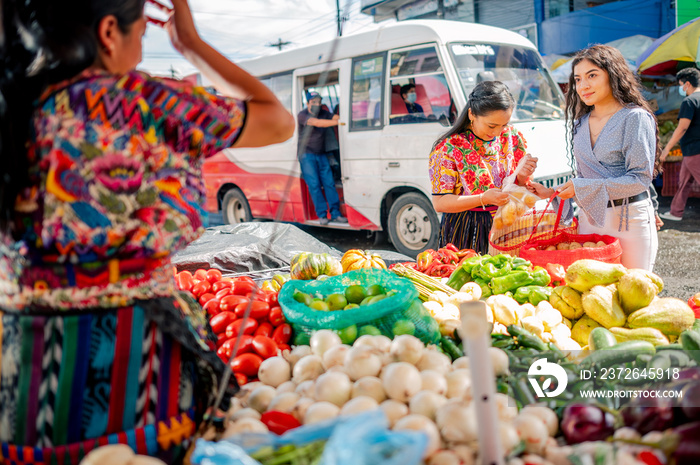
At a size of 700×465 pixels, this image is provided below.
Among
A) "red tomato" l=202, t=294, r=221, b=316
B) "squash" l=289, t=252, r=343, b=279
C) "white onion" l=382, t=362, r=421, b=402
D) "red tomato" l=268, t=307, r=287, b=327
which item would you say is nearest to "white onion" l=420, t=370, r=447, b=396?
"white onion" l=382, t=362, r=421, b=402

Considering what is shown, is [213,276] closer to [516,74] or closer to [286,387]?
[286,387]

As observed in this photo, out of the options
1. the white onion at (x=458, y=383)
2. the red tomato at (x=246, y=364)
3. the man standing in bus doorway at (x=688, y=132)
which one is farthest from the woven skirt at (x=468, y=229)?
the man standing in bus doorway at (x=688, y=132)

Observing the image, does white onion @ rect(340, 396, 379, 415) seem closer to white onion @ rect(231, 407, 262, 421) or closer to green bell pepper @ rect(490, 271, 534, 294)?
white onion @ rect(231, 407, 262, 421)

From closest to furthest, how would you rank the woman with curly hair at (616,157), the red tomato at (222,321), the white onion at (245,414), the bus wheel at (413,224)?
the white onion at (245,414)
the red tomato at (222,321)
the woman with curly hair at (616,157)
the bus wheel at (413,224)

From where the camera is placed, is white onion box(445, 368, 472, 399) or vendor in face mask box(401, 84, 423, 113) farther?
vendor in face mask box(401, 84, 423, 113)

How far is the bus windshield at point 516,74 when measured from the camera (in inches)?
241

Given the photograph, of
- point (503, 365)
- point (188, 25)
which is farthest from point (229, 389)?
point (188, 25)

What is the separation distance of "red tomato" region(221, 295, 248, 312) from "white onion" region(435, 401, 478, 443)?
1.48m

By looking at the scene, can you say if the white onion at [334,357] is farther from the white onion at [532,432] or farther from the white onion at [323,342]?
the white onion at [532,432]

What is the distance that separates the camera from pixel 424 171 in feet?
20.7

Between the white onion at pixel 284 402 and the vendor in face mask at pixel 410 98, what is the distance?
5246 millimetres

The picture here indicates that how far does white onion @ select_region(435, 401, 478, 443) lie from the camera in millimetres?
1221

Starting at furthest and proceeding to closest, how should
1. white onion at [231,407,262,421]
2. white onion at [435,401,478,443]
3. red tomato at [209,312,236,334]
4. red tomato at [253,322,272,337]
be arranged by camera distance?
red tomato at [209,312,236,334] < red tomato at [253,322,272,337] < white onion at [231,407,262,421] < white onion at [435,401,478,443]

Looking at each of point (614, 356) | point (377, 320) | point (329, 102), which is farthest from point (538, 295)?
point (329, 102)
